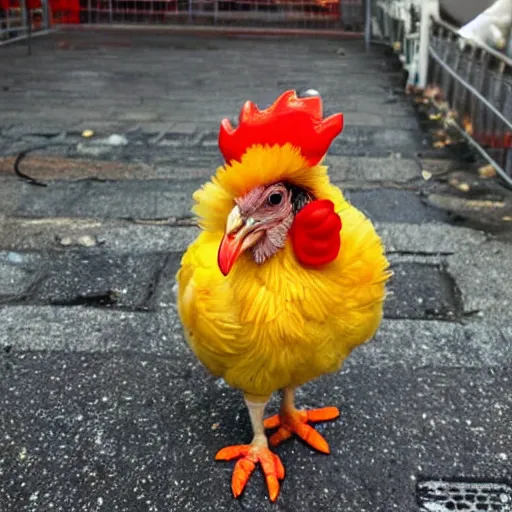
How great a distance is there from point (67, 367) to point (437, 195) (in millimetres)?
2970

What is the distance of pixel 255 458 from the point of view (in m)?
2.30

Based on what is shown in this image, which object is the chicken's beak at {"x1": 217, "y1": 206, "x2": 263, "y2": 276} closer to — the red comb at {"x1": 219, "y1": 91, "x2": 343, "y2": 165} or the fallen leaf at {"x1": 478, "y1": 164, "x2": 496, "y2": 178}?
the red comb at {"x1": 219, "y1": 91, "x2": 343, "y2": 165}

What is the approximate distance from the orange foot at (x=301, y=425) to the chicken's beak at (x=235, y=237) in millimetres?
893

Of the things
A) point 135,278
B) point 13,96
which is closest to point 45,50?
point 13,96

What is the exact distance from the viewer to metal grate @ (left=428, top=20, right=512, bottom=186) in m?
5.02

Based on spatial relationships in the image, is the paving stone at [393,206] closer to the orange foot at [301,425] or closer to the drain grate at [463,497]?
the orange foot at [301,425]

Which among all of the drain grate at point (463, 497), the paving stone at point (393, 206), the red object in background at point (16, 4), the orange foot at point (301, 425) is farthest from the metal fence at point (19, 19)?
the drain grate at point (463, 497)

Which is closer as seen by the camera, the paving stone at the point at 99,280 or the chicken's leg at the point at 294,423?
the chicken's leg at the point at 294,423

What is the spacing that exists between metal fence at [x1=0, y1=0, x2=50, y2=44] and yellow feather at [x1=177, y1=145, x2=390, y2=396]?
34.7 ft

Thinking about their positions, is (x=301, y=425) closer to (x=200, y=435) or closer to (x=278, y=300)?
(x=200, y=435)

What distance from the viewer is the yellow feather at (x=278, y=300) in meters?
1.92

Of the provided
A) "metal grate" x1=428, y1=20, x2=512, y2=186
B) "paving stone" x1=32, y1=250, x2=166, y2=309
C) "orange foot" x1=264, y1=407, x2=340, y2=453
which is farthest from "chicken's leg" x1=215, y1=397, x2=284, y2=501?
"metal grate" x1=428, y1=20, x2=512, y2=186

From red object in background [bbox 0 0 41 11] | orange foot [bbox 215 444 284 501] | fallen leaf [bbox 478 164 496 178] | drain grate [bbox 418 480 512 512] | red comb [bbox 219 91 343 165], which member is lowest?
drain grate [bbox 418 480 512 512]

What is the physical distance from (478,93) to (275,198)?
4358 millimetres
